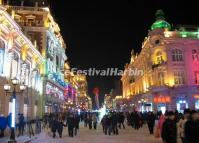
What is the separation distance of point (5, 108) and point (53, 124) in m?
7.78

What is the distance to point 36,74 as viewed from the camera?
47.0m

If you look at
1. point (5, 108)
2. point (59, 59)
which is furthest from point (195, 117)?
point (59, 59)

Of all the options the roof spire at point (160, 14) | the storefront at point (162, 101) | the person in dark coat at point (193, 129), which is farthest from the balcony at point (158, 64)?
the person in dark coat at point (193, 129)

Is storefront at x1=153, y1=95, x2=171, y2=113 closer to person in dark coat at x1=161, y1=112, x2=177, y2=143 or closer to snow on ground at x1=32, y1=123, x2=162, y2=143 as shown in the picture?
snow on ground at x1=32, y1=123, x2=162, y2=143

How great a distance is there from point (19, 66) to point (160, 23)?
107 ft

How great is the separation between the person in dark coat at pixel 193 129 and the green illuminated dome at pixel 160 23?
50.0 meters

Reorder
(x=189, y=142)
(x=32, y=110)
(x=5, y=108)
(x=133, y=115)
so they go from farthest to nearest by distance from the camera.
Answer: (x=32, y=110) → (x=133, y=115) → (x=5, y=108) → (x=189, y=142)

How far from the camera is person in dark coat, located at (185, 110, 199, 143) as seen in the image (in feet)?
26.1

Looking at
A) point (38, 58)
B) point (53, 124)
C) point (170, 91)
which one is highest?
point (38, 58)

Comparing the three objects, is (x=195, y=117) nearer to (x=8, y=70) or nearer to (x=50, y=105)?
(x=8, y=70)

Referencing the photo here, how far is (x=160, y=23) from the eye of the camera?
5744cm

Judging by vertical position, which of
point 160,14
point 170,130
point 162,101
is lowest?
point 170,130

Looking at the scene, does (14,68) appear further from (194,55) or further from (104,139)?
(194,55)

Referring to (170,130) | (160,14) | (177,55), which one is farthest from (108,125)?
(160,14)
